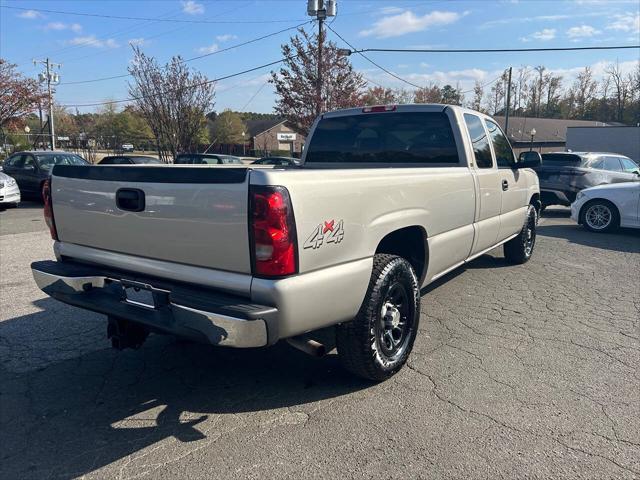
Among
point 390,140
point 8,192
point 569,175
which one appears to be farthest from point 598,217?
point 8,192

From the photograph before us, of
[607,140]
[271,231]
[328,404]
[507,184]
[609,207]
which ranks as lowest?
[328,404]

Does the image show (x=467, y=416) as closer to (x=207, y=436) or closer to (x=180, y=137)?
(x=207, y=436)

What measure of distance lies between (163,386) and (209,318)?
1242mm

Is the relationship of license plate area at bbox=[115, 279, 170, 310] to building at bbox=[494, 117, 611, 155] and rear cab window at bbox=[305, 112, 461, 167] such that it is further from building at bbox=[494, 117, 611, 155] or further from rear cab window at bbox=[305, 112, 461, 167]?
building at bbox=[494, 117, 611, 155]

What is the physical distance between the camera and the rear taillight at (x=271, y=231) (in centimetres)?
253

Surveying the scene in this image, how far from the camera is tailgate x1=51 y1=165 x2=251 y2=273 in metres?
2.65

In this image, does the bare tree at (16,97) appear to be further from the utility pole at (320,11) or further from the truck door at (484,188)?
the truck door at (484,188)

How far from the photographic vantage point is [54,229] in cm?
363

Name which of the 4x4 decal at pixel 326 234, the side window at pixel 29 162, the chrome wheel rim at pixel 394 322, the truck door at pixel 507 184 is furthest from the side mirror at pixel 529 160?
the side window at pixel 29 162

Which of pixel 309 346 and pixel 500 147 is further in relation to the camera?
pixel 500 147

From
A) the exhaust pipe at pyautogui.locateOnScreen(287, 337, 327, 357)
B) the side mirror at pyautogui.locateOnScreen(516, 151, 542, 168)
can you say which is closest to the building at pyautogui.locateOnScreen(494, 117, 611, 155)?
the side mirror at pyautogui.locateOnScreen(516, 151, 542, 168)

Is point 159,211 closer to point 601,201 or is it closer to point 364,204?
point 364,204

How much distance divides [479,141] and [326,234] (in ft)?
10.4

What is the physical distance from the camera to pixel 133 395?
11.0 ft
